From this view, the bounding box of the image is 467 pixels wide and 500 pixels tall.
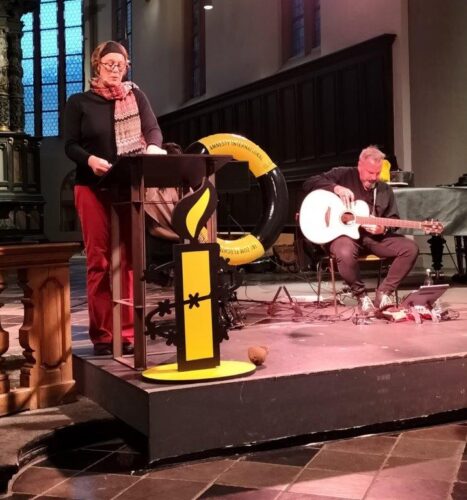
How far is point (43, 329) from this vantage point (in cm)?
330

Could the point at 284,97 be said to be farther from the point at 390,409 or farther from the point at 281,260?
the point at 390,409

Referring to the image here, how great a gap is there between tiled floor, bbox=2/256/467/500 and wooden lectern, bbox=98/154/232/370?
45 centimetres

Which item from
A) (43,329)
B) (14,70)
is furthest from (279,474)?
(14,70)

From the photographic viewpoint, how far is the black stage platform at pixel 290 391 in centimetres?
266

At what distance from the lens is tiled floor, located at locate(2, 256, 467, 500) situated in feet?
7.97

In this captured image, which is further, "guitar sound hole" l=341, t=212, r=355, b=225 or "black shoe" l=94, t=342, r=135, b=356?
"guitar sound hole" l=341, t=212, r=355, b=225

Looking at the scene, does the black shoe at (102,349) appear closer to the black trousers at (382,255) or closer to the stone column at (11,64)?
the black trousers at (382,255)

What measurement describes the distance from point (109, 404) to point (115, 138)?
1.17 m

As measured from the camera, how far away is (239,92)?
13281 millimetres

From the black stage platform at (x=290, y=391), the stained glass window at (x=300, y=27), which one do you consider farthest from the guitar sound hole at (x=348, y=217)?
the stained glass window at (x=300, y=27)

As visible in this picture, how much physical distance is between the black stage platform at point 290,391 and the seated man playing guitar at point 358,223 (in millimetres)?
1180

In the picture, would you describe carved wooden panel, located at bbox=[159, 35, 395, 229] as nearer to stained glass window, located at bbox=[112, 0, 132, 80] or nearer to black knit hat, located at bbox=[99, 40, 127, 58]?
stained glass window, located at bbox=[112, 0, 132, 80]

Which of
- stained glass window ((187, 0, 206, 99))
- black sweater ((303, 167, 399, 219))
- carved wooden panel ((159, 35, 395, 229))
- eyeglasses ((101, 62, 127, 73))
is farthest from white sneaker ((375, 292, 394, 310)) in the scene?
stained glass window ((187, 0, 206, 99))

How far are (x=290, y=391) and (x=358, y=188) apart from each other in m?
2.49
